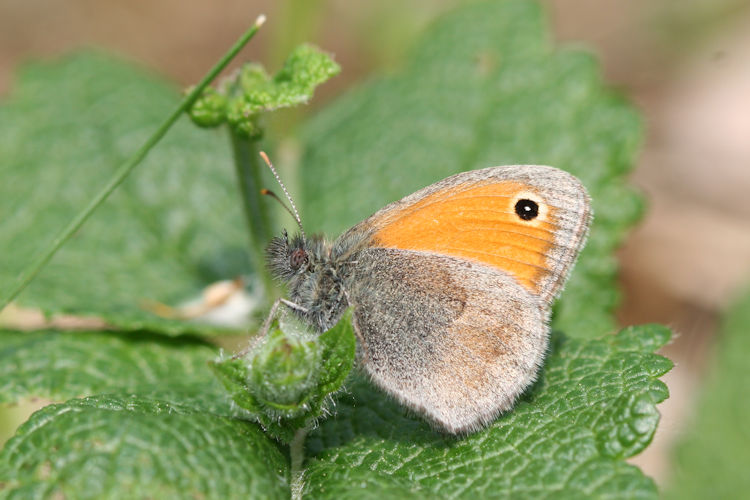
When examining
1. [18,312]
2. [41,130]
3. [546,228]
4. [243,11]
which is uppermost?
[243,11]

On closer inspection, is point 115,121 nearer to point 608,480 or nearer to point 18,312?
point 18,312

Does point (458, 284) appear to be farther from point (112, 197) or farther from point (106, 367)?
point (112, 197)

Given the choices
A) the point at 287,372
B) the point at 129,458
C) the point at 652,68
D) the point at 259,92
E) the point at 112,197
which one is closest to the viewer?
the point at 129,458

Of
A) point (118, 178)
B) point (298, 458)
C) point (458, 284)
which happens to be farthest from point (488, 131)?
point (298, 458)

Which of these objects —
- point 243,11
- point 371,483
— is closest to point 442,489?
point 371,483

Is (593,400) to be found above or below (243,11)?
below

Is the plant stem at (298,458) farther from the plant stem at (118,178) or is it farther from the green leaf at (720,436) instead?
the green leaf at (720,436)

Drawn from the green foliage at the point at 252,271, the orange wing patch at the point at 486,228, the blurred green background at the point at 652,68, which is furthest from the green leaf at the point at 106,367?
the blurred green background at the point at 652,68

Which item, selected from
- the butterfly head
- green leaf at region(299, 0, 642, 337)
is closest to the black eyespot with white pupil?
the butterfly head
